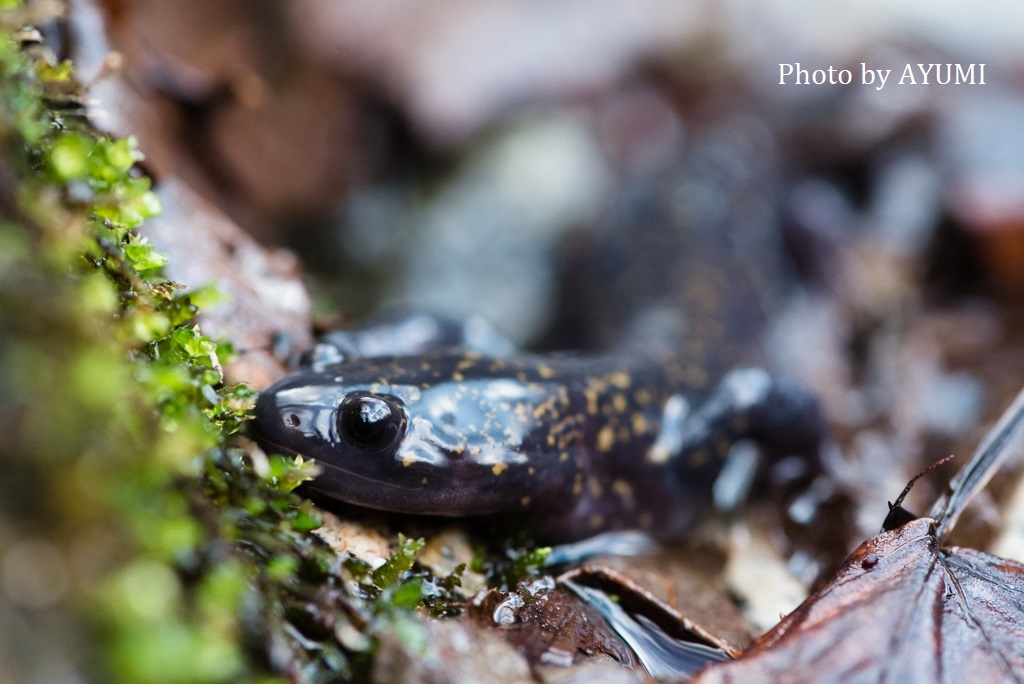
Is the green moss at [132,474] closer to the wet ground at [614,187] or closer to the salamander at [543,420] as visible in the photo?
the salamander at [543,420]

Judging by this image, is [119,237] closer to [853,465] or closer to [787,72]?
[853,465]

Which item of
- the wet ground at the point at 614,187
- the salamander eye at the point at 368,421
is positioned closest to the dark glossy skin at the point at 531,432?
the salamander eye at the point at 368,421

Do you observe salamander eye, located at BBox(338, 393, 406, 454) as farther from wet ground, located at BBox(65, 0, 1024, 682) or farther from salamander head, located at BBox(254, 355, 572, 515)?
wet ground, located at BBox(65, 0, 1024, 682)

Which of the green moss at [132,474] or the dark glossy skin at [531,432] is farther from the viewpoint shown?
the dark glossy skin at [531,432]

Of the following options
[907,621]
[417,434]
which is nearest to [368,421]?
[417,434]

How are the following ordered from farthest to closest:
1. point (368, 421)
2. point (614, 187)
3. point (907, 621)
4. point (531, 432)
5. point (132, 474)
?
point (614, 187) < point (531, 432) < point (368, 421) < point (907, 621) < point (132, 474)

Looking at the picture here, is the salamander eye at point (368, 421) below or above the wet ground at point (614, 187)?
below

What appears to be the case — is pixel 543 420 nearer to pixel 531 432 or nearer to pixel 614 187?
pixel 531 432

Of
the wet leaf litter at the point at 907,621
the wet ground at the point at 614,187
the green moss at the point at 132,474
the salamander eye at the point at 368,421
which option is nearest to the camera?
the green moss at the point at 132,474

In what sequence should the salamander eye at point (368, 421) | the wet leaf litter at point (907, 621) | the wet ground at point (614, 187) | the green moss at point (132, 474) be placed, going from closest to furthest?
the green moss at point (132, 474) < the wet leaf litter at point (907, 621) < the salamander eye at point (368, 421) < the wet ground at point (614, 187)
